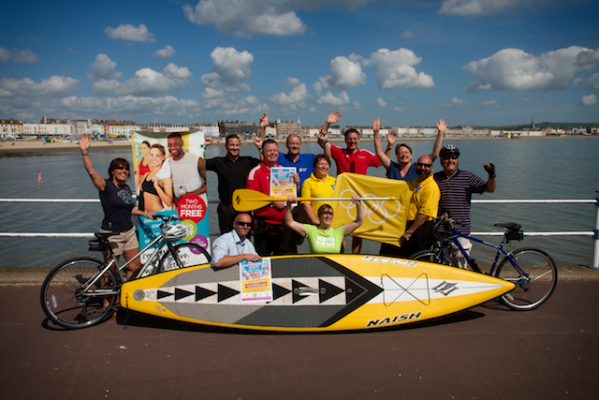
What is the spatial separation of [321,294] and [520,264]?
2.54 m

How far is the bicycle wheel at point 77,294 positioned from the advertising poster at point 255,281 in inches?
58.4

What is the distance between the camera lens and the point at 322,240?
402 centimetres

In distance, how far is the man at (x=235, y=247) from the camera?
144 inches

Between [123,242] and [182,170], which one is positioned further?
[182,170]

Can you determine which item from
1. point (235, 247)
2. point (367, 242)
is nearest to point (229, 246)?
point (235, 247)

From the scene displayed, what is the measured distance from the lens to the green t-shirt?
157 inches

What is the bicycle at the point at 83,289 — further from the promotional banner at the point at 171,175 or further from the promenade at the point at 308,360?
the promotional banner at the point at 171,175

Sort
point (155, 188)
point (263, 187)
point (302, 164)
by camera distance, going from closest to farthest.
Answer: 1. point (263, 187)
2. point (302, 164)
3. point (155, 188)

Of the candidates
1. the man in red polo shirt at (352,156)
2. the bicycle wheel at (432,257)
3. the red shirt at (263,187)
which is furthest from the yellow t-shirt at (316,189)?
the bicycle wheel at (432,257)

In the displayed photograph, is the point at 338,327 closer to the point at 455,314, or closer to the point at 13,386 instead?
the point at 455,314

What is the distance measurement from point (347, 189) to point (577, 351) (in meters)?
2.88

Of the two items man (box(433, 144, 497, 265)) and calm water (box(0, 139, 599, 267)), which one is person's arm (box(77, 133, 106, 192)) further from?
calm water (box(0, 139, 599, 267))

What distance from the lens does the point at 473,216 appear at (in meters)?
14.4

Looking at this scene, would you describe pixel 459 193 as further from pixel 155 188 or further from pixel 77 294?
pixel 77 294
